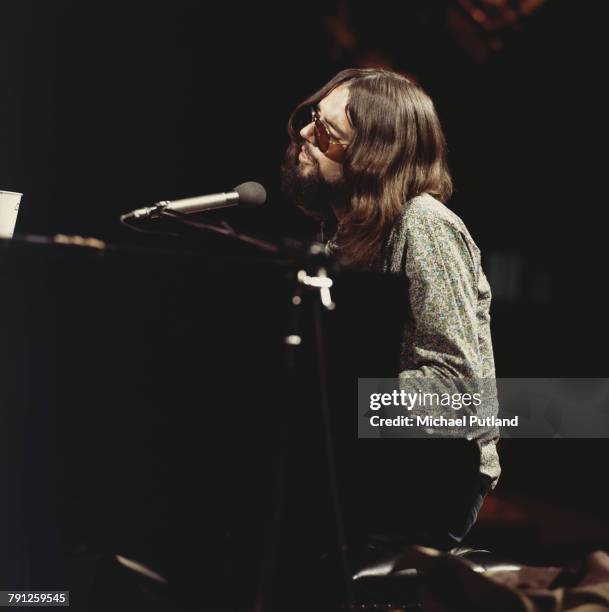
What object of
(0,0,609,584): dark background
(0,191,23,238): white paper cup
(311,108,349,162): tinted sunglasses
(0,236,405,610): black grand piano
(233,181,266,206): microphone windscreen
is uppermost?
(0,0,609,584): dark background

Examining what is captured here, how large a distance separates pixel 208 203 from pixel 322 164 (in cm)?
48

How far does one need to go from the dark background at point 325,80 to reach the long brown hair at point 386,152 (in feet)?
4.29

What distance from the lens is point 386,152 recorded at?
188 centimetres

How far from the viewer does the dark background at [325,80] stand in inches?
114

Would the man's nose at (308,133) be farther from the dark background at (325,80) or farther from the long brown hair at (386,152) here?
the dark background at (325,80)

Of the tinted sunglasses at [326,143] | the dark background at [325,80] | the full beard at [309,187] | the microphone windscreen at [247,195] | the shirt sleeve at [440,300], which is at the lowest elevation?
the shirt sleeve at [440,300]

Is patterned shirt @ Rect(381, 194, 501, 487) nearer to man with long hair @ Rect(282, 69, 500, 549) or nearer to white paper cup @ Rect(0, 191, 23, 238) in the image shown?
man with long hair @ Rect(282, 69, 500, 549)

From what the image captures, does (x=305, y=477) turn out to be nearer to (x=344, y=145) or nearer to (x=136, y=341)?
(x=136, y=341)

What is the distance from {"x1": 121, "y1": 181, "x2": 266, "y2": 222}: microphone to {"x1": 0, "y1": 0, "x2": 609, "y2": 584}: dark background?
1219 mm

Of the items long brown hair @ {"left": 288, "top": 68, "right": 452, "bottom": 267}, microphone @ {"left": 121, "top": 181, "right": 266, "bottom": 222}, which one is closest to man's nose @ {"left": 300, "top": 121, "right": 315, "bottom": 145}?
long brown hair @ {"left": 288, "top": 68, "right": 452, "bottom": 267}

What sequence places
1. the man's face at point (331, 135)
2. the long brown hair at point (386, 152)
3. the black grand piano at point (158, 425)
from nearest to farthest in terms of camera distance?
the black grand piano at point (158, 425) < the long brown hair at point (386, 152) < the man's face at point (331, 135)

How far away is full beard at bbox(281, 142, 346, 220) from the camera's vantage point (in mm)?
2012

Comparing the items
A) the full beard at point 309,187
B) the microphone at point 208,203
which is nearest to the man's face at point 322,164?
the full beard at point 309,187

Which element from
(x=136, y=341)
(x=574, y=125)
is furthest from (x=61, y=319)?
(x=574, y=125)
